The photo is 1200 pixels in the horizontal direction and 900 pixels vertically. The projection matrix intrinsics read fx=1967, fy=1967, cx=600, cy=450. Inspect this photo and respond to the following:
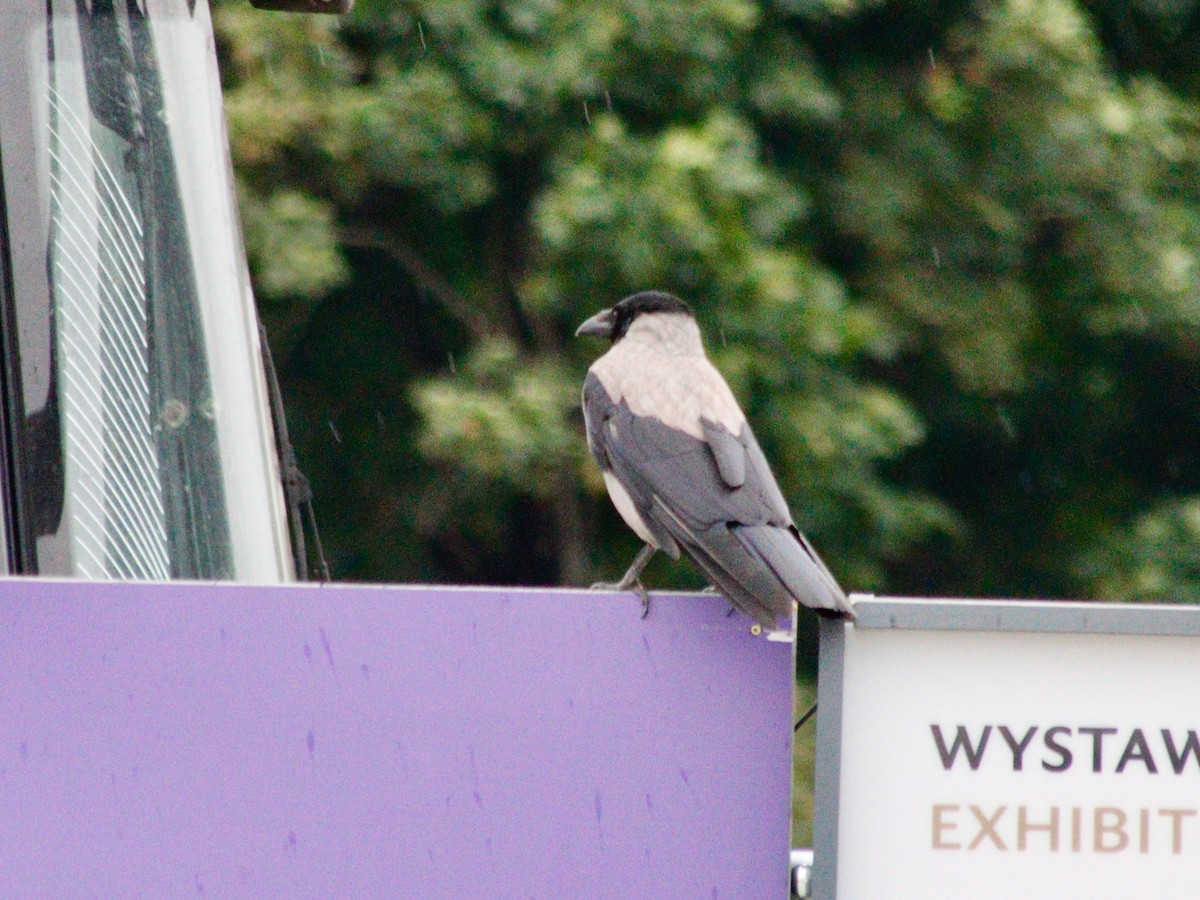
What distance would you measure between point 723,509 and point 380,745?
734 mm

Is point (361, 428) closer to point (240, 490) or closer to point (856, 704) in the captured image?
point (240, 490)

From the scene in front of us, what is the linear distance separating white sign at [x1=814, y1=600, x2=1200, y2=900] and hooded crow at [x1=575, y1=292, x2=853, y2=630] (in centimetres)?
12

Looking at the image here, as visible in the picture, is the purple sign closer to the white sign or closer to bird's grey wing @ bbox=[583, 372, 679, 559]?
the white sign

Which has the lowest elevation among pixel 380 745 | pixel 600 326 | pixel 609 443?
pixel 380 745

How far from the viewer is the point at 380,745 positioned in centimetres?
226

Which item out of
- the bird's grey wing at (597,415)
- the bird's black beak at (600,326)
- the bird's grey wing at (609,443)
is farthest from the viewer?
the bird's black beak at (600,326)

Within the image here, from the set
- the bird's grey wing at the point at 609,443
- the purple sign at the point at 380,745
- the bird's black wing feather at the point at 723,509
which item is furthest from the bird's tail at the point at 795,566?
the bird's grey wing at the point at 609,443

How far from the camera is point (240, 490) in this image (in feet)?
10.5

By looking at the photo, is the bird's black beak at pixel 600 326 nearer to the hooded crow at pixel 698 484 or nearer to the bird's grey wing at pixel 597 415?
the hooded crow at pixel 698 484

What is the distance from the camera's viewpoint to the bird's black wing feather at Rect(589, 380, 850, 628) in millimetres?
2471

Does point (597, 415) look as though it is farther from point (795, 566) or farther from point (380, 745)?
point (380, 745)

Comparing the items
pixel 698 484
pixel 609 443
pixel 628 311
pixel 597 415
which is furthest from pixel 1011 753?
pixel 628 311

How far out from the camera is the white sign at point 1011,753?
2213 mm

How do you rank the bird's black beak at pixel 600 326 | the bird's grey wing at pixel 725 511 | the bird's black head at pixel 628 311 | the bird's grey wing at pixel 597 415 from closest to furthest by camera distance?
the bird's grey wing at pixel 725 511, the bird's grey wing at pixel 597 415, the bird's black head at pixel 628 311, the bird's black beak at pixel 600 326
